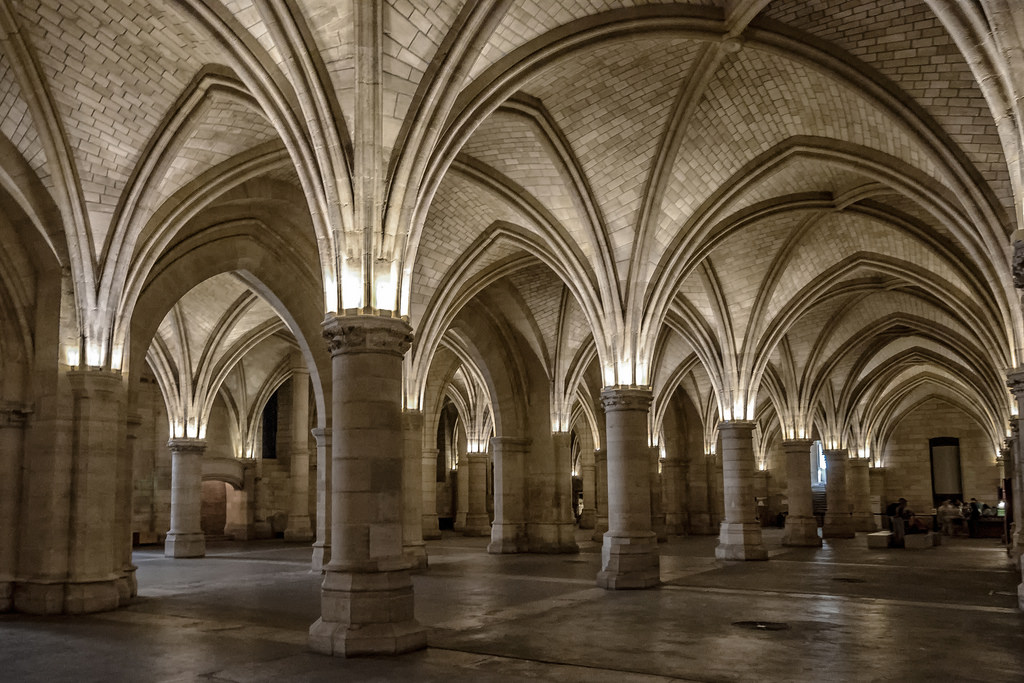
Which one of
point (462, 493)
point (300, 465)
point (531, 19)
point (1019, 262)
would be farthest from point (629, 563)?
point (462, 493)

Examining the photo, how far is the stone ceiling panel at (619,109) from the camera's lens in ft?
44.8

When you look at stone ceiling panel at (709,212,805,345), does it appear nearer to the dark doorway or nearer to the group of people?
the group of people

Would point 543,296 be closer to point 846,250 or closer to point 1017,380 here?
point 846,250

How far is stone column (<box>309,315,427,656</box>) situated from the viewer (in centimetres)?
967

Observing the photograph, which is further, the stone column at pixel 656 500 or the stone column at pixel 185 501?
the stone column at pixel 656 500

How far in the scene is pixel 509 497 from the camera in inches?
993

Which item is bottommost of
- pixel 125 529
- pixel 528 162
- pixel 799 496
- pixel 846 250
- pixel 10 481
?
pixel 799 496

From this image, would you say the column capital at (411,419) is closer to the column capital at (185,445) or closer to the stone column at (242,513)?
the column capital at (185,445)

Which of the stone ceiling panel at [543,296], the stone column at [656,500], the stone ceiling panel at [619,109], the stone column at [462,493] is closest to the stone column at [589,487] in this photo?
the stone column at [656,500]

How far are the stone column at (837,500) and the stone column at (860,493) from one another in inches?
195

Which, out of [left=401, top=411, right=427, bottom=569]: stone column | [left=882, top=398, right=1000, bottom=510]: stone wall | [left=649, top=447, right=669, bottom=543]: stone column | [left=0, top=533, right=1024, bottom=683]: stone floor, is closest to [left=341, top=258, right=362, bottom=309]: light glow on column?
[left=0, top=533, right=1024, bottom=683]: stone floor

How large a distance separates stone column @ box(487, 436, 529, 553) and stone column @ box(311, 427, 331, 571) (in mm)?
6863

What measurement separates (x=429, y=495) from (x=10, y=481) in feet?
58.5

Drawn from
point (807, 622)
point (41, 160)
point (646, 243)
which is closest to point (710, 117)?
point (646, 243)
